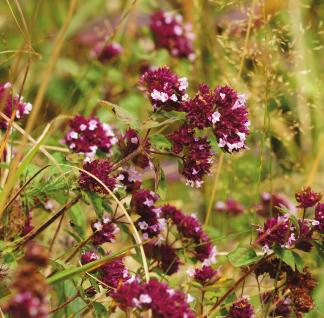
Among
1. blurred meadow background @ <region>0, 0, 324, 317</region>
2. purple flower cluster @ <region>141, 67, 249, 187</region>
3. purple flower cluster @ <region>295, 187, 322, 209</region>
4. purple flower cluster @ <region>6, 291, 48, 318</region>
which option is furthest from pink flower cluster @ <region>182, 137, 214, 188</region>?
purple flower cluster @ <region>6, 291, 48, 318</region>

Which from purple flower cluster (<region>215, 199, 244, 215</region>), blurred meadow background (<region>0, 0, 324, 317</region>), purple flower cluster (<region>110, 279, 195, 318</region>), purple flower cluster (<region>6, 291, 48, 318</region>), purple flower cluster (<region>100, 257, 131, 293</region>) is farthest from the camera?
purple flower cluster (<region>215, 199, 244, 215</region>)

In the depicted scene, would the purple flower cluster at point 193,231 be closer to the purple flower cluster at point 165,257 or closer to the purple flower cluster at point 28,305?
the purple flower cluster at point 165,257

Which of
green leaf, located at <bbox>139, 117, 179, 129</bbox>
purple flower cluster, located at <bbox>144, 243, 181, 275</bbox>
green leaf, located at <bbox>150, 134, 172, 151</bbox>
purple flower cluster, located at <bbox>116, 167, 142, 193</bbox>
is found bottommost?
purple flower cluster, located at <bbox>144, 243, 181, 275</bbox>

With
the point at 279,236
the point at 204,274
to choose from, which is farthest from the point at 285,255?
the point at 204,274

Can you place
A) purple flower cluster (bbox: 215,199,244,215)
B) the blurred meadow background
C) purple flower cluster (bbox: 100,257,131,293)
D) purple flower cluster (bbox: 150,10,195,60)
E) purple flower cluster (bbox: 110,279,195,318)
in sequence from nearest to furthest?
1. purple flower cluster (bbox: 110,279,195,318)
2. purple flower cluster (bbox: 100,257,131,293)
3. the blurred meadow background
4. purple flower cluster (bbox: 215,199,244,215)
5. purple flower cluster (bbox: 150,10,195,60)

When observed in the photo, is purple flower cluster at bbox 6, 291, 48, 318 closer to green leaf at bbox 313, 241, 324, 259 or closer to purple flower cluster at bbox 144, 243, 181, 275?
green leaf at bbox 313, 241, 324, 259

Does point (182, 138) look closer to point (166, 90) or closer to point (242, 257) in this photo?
point (166, 90)

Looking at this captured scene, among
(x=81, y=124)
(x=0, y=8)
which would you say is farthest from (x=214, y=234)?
(x=0, y=8)
